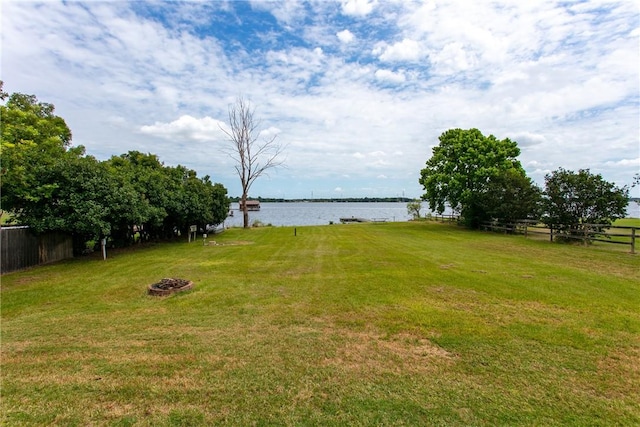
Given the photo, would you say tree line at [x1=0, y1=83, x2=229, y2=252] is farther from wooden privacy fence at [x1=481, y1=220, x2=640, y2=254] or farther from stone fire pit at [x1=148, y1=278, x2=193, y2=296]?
wooden privacy fence at [x1=481, y1=220, x2=640, y2=254]

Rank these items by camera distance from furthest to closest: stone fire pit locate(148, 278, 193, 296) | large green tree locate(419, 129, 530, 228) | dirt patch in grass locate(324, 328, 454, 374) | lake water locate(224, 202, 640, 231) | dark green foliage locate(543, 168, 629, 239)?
lake water locate(224, 202, 640, 231)
large green tree locate(419, 129, 530, 228)
dark green foliage locate(543, 168, 629, 239)
stone fire pit locate(148, 278, 193, 296)
dirt patch in grass locate(324, 328, 454, 374)

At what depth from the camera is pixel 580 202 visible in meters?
15.8

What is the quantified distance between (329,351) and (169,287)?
469 centimetres

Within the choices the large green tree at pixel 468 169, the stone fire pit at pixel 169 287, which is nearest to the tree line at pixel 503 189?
the large green tree at pixel 468 169

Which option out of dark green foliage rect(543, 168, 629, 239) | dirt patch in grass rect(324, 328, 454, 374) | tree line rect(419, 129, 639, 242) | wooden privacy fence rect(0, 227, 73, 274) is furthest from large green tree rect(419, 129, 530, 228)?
wooden privacy fence rect(0, 227, 73, 274)

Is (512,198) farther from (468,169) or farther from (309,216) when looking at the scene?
(309,216)

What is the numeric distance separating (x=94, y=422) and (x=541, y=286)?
27.3 feet

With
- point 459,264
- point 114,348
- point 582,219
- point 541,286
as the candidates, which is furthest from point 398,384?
point 582,219

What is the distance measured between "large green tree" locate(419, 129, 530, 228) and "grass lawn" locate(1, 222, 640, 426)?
1697cm

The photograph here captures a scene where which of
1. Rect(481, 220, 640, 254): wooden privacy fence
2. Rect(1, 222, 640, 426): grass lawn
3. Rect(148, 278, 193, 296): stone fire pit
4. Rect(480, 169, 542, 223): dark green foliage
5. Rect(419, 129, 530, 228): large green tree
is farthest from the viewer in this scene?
Rect(419, 129, 530, 228): large green tree

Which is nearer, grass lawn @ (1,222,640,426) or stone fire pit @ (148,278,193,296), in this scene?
grass lawn @ (1,222,640,426)

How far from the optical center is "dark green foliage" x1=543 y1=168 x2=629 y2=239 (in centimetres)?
1506

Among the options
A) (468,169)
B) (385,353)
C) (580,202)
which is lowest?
(385,353)

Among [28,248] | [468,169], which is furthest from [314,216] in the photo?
[28,248]
